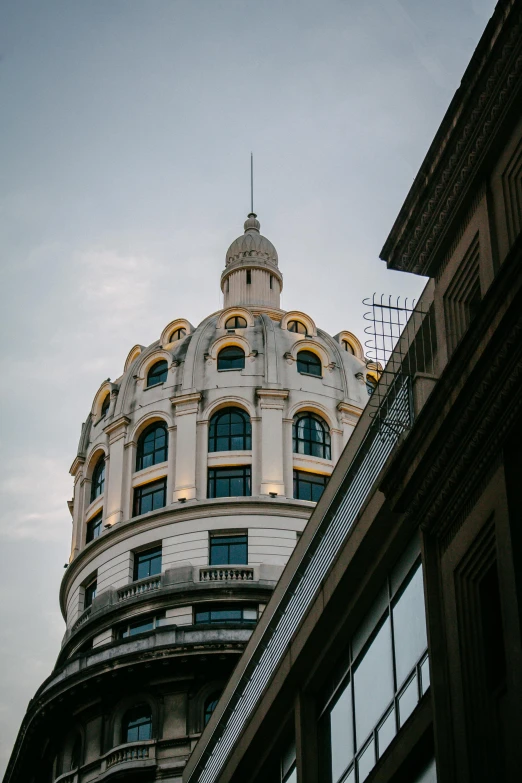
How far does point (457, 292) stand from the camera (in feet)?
81.6

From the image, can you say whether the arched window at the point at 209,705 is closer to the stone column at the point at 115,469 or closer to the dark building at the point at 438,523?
the stone column at the point at 115,469

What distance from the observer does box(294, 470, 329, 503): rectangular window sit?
67275mm

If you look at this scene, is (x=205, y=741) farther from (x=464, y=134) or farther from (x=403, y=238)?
(x=464, y=134)

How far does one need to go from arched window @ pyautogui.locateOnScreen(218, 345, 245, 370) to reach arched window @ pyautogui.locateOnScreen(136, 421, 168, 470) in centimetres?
394

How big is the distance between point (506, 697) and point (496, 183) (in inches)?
317

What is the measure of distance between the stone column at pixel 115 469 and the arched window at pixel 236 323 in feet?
21.7

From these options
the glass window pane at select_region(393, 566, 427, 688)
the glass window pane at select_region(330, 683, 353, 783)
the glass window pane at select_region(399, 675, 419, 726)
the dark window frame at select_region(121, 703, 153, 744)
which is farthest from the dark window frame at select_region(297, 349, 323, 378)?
the glass window pane at select_region(399, 675, 419, 726)

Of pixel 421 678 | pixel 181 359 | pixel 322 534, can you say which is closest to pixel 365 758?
pixel 421 678

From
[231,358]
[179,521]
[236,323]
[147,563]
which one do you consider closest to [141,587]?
[147,563]

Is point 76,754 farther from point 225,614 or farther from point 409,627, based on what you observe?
point 409,627

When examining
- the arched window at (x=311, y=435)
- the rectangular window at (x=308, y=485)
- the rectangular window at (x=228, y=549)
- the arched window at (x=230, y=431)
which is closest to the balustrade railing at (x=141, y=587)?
the rectangular window at (x=228, y=549)

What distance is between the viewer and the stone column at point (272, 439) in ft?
219

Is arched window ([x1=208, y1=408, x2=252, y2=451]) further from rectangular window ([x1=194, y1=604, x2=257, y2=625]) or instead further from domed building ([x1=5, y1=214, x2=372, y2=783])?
rectangular window ([x1=194, y1=604, x2=257, y2=625])

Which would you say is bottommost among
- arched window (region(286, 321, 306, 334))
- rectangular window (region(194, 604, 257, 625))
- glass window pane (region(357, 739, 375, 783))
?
glass window pane (region(357, 739, 375, 783))
